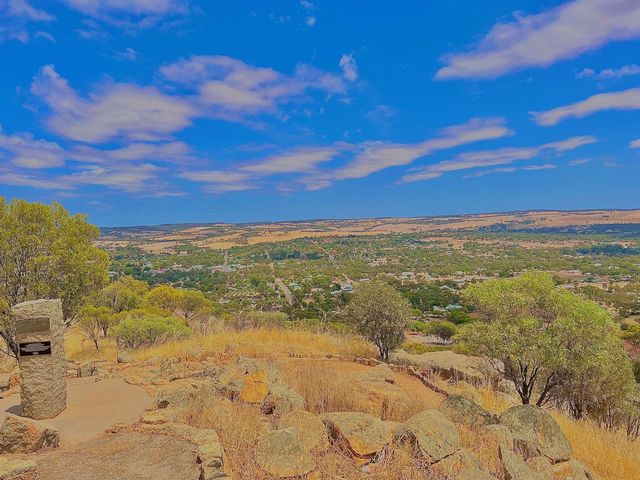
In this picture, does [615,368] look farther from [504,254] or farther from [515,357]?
[504,254]

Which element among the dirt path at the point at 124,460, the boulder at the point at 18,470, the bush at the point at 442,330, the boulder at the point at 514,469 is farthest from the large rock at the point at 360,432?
the bush at the point at 442,330

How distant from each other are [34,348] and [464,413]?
25.4 ft

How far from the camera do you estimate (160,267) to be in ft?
348

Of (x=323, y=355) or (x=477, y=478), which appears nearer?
(x=477, y=478)

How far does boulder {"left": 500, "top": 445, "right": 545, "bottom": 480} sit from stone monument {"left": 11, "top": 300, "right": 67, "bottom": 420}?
7.33m

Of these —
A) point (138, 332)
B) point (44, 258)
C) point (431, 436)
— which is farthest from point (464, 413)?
point (138, 332)

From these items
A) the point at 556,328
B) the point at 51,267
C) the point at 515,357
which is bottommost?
the point at 515,357

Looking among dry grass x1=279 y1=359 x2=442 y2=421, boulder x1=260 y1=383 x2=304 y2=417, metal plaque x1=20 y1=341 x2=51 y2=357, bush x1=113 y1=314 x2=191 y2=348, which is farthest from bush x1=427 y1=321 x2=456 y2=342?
metal plaque x1=20 y1=341 x2=51 y2=357

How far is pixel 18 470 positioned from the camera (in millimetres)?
4250

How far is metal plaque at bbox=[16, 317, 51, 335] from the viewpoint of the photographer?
6863 millimetres

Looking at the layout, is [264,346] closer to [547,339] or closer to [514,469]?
[547,339]

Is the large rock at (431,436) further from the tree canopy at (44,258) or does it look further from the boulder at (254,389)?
the tree canopy at (44,258)

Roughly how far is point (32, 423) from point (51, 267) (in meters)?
9.02

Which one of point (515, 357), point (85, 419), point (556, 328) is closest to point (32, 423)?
point (85, 419)
